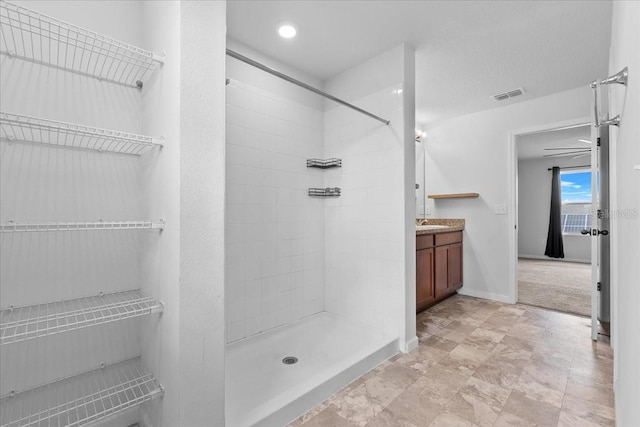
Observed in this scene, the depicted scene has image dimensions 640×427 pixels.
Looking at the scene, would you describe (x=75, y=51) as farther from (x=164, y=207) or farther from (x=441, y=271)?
(x=441, y=271)

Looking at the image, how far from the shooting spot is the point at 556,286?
4258 millimetres

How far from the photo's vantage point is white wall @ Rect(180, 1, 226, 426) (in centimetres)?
116

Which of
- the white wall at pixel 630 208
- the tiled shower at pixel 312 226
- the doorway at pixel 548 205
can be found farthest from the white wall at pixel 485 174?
the white wall at pixel 630 208

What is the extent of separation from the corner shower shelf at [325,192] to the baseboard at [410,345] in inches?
55.7

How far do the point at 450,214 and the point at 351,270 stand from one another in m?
2.12

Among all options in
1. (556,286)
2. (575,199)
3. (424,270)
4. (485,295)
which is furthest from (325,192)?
(575,199)

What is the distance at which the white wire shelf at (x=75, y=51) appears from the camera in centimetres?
120

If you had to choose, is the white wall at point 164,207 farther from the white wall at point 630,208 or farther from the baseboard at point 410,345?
the baseboard at point 410,345

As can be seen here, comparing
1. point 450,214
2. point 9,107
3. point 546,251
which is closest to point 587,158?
point 546,251

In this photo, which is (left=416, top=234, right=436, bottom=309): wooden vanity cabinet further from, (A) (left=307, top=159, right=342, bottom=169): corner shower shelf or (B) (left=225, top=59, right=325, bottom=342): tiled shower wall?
(A) (left=307, top=159, right=342, bottom=169): corner shower shelf

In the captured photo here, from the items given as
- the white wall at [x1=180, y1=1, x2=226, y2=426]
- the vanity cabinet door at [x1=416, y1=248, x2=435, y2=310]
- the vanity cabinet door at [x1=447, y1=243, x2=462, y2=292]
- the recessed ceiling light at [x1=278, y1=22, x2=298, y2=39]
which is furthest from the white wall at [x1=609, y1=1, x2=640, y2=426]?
the vanity cabinet door at [x1=447, y1=243, x2=462, y2=292]

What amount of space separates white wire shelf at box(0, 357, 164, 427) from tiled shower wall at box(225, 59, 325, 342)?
2.81 feet

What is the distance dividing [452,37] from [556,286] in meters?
3.99

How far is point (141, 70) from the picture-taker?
4.89 feet
